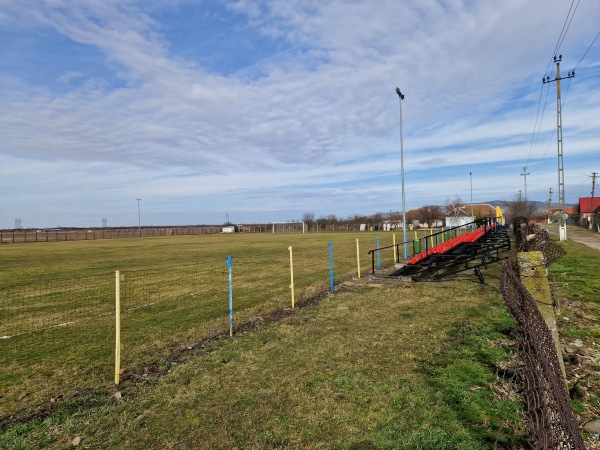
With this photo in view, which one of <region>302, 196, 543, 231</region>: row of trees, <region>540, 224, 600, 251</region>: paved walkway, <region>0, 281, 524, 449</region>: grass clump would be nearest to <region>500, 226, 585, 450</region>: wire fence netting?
<region>0, 281, 524, 449</region>: grass clump

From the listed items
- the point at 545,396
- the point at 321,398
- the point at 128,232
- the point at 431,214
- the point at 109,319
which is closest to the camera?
the point at 545,396

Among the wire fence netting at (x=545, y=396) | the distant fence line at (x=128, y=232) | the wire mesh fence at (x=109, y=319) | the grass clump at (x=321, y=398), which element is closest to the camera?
the wire fence netting at (x=545, y=396)

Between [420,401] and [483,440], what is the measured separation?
2.61 feet

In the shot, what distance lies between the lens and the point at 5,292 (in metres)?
12.5

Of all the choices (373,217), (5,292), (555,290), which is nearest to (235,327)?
(555,290)

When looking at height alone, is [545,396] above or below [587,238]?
above

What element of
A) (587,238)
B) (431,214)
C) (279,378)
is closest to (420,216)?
(431,214)

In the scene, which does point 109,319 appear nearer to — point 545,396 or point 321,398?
point 321,398

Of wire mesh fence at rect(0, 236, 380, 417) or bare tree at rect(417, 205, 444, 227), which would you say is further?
bare tree at rect(417, 205, 444, 227)

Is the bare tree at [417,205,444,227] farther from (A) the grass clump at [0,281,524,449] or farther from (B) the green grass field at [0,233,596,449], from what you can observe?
(A) the grass clump at [0,281,524,449]

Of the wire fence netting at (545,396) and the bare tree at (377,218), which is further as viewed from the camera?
the bare tree at (377,218)

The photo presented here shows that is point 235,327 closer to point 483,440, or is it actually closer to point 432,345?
point 432,345

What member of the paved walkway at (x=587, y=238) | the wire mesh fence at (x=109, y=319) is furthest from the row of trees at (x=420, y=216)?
the wire mesh fence at (x=109, y=319)

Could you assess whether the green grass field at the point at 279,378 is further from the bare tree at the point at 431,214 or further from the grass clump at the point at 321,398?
the bare tree at the point at 431,214
